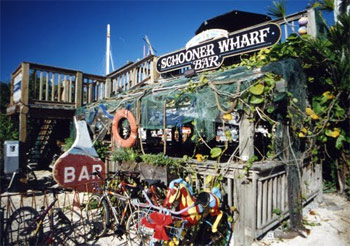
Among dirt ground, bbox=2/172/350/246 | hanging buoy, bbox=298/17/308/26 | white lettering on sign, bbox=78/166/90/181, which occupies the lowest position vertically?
dirt ground, bbox=2/172/350/246

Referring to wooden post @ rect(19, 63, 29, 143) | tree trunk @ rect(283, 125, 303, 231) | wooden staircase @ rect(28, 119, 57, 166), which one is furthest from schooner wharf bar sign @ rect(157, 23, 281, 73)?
wooden staircase @ rect(28, 119, 57, 166)

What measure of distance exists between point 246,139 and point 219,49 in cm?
363

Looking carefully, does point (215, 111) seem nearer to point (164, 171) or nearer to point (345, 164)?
point (164, 171)

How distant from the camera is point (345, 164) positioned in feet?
19.5

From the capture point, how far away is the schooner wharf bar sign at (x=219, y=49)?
549 cm

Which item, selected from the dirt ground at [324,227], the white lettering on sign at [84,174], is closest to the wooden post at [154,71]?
the white lettering on sign at [84,174]

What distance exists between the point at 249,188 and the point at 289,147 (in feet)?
4.76

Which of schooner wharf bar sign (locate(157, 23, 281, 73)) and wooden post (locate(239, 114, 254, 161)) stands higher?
schooner wharf bar sign (locate(157, 23, 281, 73))

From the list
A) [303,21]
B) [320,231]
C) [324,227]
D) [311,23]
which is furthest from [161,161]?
[311,23]

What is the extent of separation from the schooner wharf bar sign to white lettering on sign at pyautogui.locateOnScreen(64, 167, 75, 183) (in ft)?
15.6

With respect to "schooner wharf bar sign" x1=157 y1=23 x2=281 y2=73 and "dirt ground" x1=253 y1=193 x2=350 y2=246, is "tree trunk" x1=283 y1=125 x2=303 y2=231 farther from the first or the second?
"schooner wharf bar sign" x1=157 y1=23 x2=281 y2=73

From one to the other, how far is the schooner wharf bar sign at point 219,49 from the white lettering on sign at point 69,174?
15.6ft

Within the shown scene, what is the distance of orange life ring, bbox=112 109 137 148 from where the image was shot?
5.68 m

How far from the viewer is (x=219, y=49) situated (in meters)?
6.51
